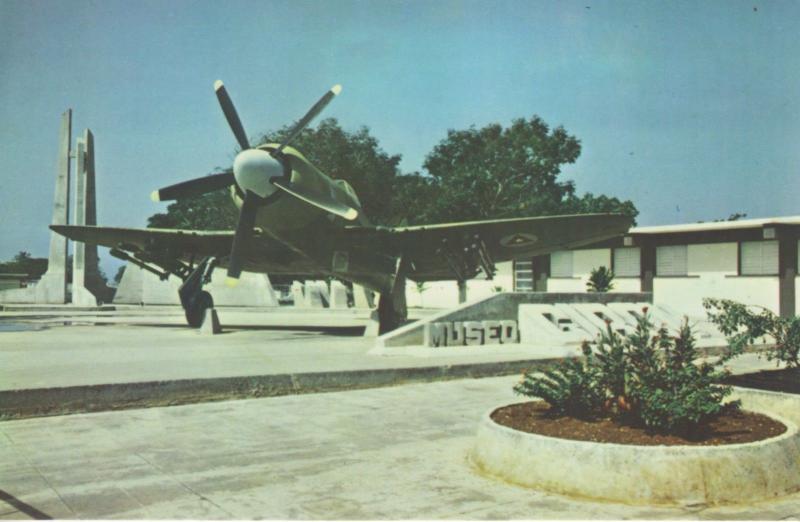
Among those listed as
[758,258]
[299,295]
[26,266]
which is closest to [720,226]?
[758,258]

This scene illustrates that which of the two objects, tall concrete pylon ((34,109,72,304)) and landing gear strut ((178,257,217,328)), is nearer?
landing gear strut ((178,257,217,328))

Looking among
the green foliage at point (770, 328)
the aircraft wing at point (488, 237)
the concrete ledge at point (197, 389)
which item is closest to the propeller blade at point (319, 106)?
the aircraft wing at point (488, 237)

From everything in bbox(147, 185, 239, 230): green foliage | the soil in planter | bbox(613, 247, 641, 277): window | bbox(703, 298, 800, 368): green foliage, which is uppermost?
bbox(147, 185, 239, 230): green foliage

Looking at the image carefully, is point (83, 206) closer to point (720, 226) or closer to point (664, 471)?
point (720, 226)

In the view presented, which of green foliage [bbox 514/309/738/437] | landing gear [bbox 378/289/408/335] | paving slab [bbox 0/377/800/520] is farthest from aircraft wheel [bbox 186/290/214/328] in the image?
green foliage [bbox 514/309/738/437]

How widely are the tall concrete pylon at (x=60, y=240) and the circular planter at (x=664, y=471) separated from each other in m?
43.4

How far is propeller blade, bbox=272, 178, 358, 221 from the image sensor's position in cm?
1628

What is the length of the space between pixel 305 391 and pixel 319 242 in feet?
30.2

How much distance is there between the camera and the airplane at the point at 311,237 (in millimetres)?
16703

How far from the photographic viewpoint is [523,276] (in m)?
40.8

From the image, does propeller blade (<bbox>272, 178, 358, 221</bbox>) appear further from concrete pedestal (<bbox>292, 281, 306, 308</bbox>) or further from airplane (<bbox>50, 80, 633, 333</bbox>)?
concrete pedestal (<bbox>292, 281, 306, 308</bbox>)

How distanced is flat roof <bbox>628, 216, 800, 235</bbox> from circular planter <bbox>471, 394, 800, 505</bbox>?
24.7 m

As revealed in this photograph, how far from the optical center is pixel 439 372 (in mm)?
11430

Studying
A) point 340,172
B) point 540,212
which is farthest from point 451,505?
point 340,172
